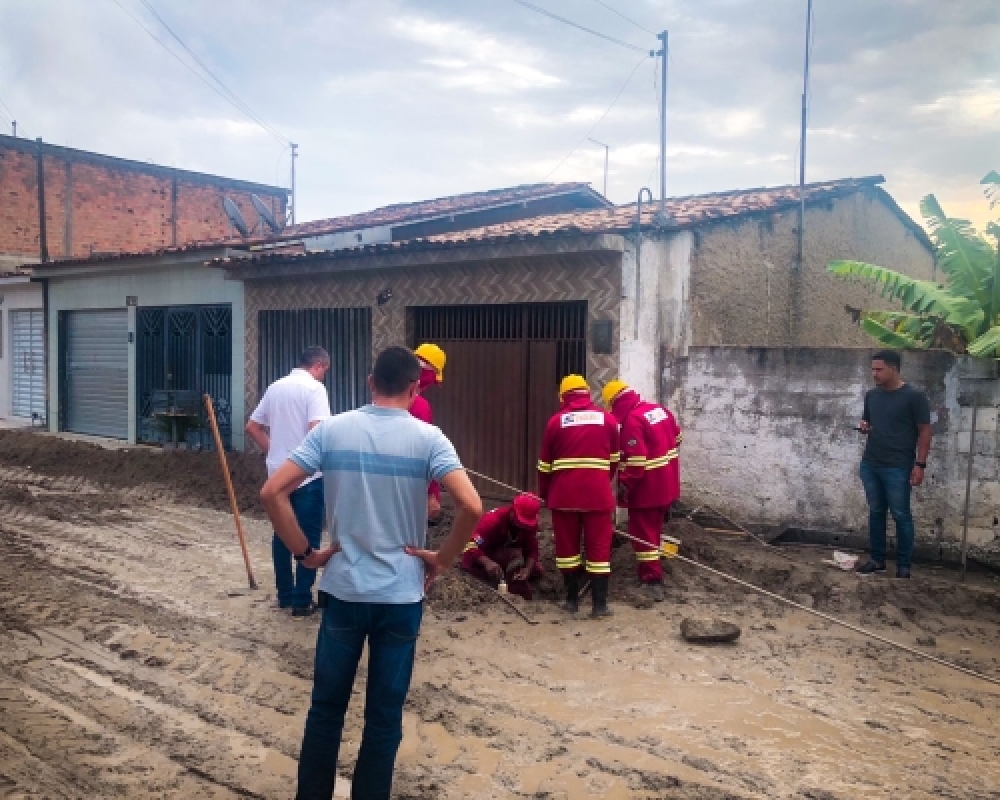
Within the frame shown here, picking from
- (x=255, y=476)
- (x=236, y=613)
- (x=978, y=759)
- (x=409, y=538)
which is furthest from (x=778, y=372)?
(x=255, y=476)

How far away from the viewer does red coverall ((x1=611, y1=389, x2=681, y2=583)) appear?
659 cm

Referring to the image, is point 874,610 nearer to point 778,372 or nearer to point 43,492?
point 778,372

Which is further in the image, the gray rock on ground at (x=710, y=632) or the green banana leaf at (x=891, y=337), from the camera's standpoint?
the green banana leaf at (x=891, y=337)

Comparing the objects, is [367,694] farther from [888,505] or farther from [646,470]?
[888,505]

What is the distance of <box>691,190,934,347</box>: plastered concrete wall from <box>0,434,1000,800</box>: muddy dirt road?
3251 mm

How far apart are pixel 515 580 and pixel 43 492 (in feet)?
23.5

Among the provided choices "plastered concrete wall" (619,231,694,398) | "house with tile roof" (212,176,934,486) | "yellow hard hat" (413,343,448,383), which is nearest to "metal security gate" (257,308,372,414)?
"house with tile roof" (212,176,934,486)

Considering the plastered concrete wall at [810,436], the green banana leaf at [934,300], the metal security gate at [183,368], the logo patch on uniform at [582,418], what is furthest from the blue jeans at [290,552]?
the metal security gate at [183,368]

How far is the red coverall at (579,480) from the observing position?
6.04 meters

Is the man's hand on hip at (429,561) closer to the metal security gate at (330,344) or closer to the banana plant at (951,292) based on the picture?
the banana plant at (951,292)

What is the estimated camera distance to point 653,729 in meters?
4.27

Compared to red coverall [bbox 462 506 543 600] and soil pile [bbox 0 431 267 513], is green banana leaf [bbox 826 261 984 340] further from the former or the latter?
soil pile [bbox 0 431 267 513]

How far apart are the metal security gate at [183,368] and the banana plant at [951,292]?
9.17m

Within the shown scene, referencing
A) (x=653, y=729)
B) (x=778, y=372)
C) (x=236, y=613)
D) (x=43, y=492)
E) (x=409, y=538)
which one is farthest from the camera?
(x=43, y=492)
